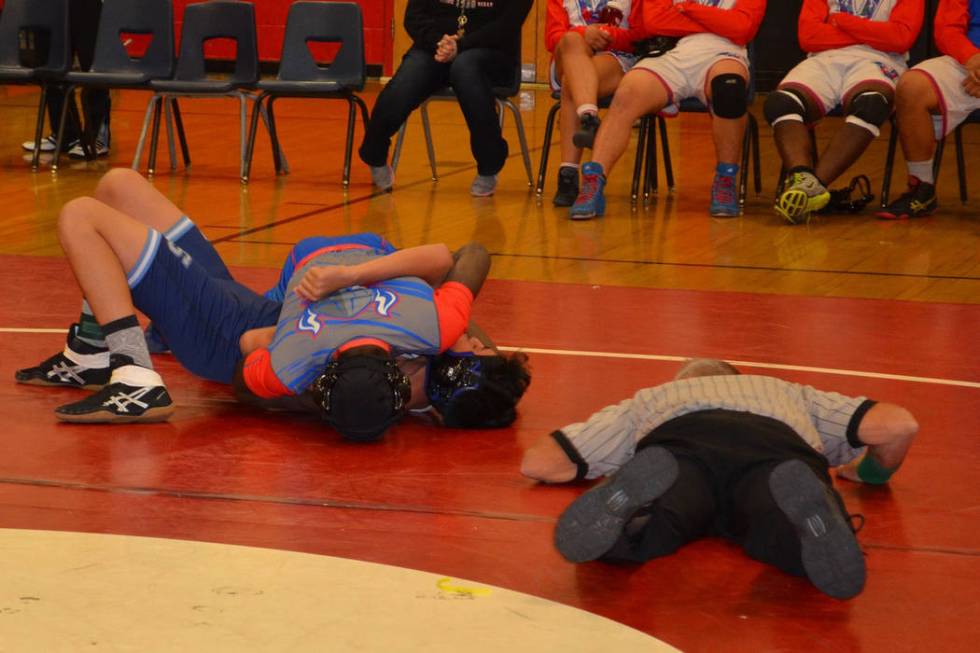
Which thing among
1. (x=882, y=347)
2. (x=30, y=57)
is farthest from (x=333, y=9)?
(x=882, y=347)

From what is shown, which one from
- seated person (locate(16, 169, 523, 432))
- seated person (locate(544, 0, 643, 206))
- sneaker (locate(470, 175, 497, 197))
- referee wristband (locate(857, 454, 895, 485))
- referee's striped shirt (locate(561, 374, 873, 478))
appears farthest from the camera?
sneaker (locate(470, 175, 497, 197))

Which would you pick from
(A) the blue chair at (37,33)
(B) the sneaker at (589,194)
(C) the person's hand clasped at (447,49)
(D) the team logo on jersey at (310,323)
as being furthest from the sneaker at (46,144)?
(D) the team logo on jersey at (310,323)

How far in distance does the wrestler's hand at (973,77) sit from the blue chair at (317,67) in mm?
3075

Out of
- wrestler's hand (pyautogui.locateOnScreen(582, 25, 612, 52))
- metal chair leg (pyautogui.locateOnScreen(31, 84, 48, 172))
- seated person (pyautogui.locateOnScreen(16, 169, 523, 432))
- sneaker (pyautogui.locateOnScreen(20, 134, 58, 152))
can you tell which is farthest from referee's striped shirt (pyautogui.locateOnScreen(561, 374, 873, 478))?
sneaker (pyautogui.locateOnScreen(20, 134, 58, 152))

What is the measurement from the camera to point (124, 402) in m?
3.33

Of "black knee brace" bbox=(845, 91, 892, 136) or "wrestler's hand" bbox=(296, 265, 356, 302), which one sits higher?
"black knee brace" bbox=(845, 91, 892, 136)

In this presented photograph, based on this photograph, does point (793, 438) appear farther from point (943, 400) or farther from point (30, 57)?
point (30, 57)

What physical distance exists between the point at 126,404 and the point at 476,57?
4219 millimetres

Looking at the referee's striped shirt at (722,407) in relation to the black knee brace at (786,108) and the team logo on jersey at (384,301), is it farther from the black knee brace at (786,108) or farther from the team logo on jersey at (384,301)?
the black knee brace at (786,108)

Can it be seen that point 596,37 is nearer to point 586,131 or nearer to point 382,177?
point 586,131

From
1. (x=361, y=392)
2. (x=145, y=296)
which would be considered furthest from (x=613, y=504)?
(x=145, y=296)

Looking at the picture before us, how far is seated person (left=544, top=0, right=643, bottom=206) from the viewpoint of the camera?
22.4 ft

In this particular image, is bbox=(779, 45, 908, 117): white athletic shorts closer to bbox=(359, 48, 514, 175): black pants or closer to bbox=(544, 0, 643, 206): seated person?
bbox=(544, 0, 643, 206): seated person

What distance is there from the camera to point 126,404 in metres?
3.33
